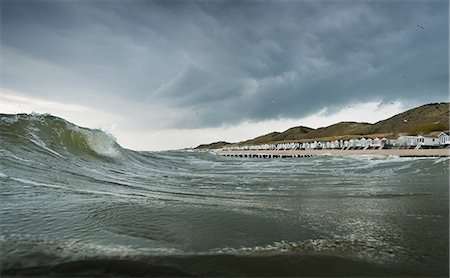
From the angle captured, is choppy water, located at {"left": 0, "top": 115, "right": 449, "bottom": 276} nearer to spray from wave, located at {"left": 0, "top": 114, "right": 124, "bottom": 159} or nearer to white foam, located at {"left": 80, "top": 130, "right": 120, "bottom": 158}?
spray from wave, located at {"left": 0, "top": 114, "right": 124, "bottom": 159}

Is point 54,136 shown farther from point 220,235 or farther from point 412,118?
point 412,118

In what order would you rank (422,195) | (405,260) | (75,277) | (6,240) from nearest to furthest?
1. (75,277)
2. (405,260)
3. (6,240)
4. (422,195)

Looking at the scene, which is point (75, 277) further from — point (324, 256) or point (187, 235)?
point (324, 256)

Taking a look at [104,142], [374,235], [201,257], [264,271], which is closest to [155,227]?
[201,257]

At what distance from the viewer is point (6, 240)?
10.1ft

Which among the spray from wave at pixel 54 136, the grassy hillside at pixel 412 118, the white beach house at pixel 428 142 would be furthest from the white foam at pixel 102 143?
the grassy hillside at pixel 412 118

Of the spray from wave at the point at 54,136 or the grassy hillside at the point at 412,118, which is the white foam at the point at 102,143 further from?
the grassy hillside at the point at 412,118

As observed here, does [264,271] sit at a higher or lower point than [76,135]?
lower

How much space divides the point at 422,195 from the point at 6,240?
7319 mm

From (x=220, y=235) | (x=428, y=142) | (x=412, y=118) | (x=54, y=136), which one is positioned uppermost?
(x=412, y=118)

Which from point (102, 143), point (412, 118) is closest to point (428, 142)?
point (102, 143)

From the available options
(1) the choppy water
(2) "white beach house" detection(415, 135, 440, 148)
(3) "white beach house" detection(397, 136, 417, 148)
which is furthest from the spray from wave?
(3) "white beach house" detection(397, 136, 417, 148)

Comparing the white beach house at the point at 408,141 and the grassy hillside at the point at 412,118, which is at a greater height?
the grassy hillside at the point at 412,118

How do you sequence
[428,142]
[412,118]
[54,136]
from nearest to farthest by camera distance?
1. [54,136]
2. [428,142]
3. [412,118]
